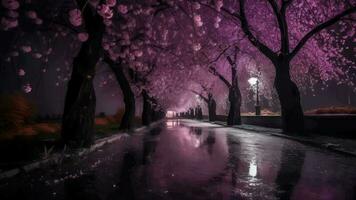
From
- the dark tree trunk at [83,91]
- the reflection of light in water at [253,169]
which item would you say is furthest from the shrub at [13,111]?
the reflection of light in water at [253,169]

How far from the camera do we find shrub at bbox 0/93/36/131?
2002 cm

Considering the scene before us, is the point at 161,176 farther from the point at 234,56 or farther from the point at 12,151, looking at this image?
the point at 234,56

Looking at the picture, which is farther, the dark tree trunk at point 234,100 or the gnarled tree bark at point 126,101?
the dark tree trunk at point 234,100

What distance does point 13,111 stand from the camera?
67.7 feet

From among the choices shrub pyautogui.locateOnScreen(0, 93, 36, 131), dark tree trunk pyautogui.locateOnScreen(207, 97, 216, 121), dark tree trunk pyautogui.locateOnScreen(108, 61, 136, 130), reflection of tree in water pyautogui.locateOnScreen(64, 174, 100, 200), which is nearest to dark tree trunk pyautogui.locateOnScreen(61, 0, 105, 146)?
shrub pyautogui.locateOnScreen(0, 93, 36, 131)

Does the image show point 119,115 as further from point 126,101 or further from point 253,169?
point 253,169

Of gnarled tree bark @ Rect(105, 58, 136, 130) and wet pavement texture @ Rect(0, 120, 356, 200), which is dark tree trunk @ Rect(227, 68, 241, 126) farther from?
wet pavement texture @ Rect(0, 120, 356, 200)

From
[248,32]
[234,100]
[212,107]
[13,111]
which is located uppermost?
[248,32]

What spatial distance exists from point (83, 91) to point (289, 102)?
475 inches

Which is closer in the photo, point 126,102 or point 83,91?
point 83,91

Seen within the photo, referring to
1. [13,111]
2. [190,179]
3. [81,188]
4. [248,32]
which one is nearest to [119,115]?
[13,111]

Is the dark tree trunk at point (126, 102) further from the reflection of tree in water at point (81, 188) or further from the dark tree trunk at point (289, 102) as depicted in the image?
the reflection of tree in water at point (81, 188)

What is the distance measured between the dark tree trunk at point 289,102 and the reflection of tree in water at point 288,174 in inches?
392

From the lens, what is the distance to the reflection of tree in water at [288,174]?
6.71 m
